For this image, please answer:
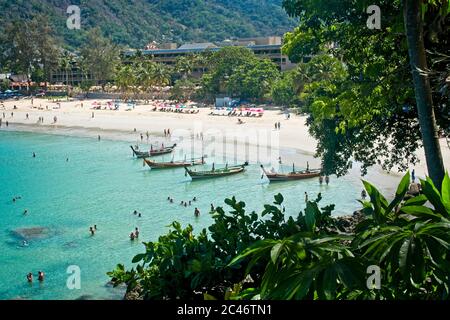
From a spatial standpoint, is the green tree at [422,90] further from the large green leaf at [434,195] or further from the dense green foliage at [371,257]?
the large green leaf at [434,195]

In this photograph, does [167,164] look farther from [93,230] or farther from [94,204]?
[93,230]

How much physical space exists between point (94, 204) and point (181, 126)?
98.4 feet

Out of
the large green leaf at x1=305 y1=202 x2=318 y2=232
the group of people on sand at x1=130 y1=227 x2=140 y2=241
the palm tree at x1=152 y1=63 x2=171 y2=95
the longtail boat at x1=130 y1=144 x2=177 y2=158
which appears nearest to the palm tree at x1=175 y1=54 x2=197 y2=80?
the palm tree at x1=152 y1=63 x2=171 y2=95

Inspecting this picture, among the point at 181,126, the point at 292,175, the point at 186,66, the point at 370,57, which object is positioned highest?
the point at 186,66

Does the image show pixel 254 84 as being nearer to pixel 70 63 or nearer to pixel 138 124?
pixel 138 124

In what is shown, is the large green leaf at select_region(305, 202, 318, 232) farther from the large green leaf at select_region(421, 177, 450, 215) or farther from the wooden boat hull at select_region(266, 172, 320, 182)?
the wooden boat hull at select_region(266, 172, 320, 182)

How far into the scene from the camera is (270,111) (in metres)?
69.0

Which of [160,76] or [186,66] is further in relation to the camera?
[186,66]

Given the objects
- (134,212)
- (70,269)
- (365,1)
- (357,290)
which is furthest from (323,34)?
(134,212)

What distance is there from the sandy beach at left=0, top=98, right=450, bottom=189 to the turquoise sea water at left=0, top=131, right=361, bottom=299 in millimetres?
5688

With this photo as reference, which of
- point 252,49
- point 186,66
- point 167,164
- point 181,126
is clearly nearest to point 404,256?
point 167,164

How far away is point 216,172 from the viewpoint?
39344 millimetres

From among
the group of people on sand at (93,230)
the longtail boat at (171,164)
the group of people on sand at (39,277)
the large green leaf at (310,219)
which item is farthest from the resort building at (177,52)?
the large green leaf at (310,219)

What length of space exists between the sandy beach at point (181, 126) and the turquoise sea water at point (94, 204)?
5688 millimetres
